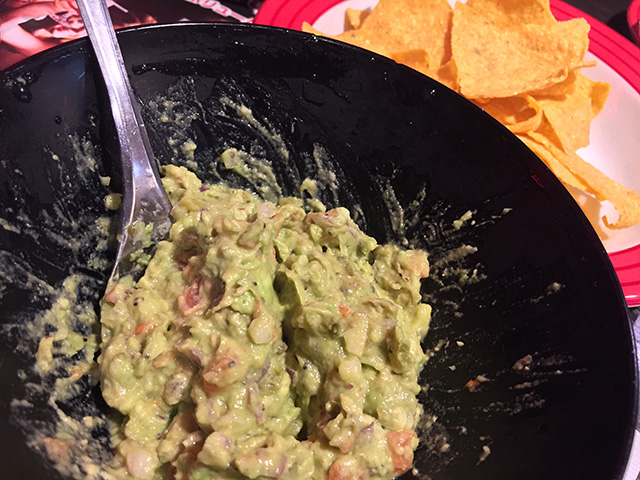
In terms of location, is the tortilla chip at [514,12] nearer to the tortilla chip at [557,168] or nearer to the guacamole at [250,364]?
the tortilla chip at [557,168]

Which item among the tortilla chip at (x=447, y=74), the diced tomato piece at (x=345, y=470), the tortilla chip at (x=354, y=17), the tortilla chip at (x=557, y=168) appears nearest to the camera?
the diced tomato piece at (x=345, y=470)

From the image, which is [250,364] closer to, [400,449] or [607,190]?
[400,449]

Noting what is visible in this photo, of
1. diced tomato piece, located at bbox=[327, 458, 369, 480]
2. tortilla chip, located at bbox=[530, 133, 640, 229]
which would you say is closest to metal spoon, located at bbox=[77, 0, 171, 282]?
diced tomato piece, located at bbox=[327, 458, 369, 480]

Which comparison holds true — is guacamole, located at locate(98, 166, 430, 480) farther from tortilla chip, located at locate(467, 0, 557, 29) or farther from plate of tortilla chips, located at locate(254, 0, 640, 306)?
tortilla chip, located at locate(467, 0, 557, 29)

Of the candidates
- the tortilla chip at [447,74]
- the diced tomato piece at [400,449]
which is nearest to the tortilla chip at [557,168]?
the tortilla chip at [447,74]

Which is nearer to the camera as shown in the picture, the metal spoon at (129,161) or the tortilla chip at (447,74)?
the metal spoon at (129,161)

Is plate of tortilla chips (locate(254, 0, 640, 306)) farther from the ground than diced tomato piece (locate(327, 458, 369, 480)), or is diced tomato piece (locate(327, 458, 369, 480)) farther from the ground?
plate of tortilla chips (locate(254, 0, 640, 306))

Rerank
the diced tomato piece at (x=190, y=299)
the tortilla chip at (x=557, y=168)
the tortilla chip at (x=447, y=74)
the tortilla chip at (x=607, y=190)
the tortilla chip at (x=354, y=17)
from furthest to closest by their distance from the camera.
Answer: the tortilla chip at (x=354, y=17) < the tortilla chip at (x=447, y=74) < the tortilla chip at (x=557, y=168) < the tortilla chip at (x=607, y=190) < the diced tomato piece at (x=190, y=299)

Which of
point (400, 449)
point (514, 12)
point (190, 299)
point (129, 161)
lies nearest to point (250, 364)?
point (190, 299)

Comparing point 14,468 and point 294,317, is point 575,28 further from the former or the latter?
point 14,468
